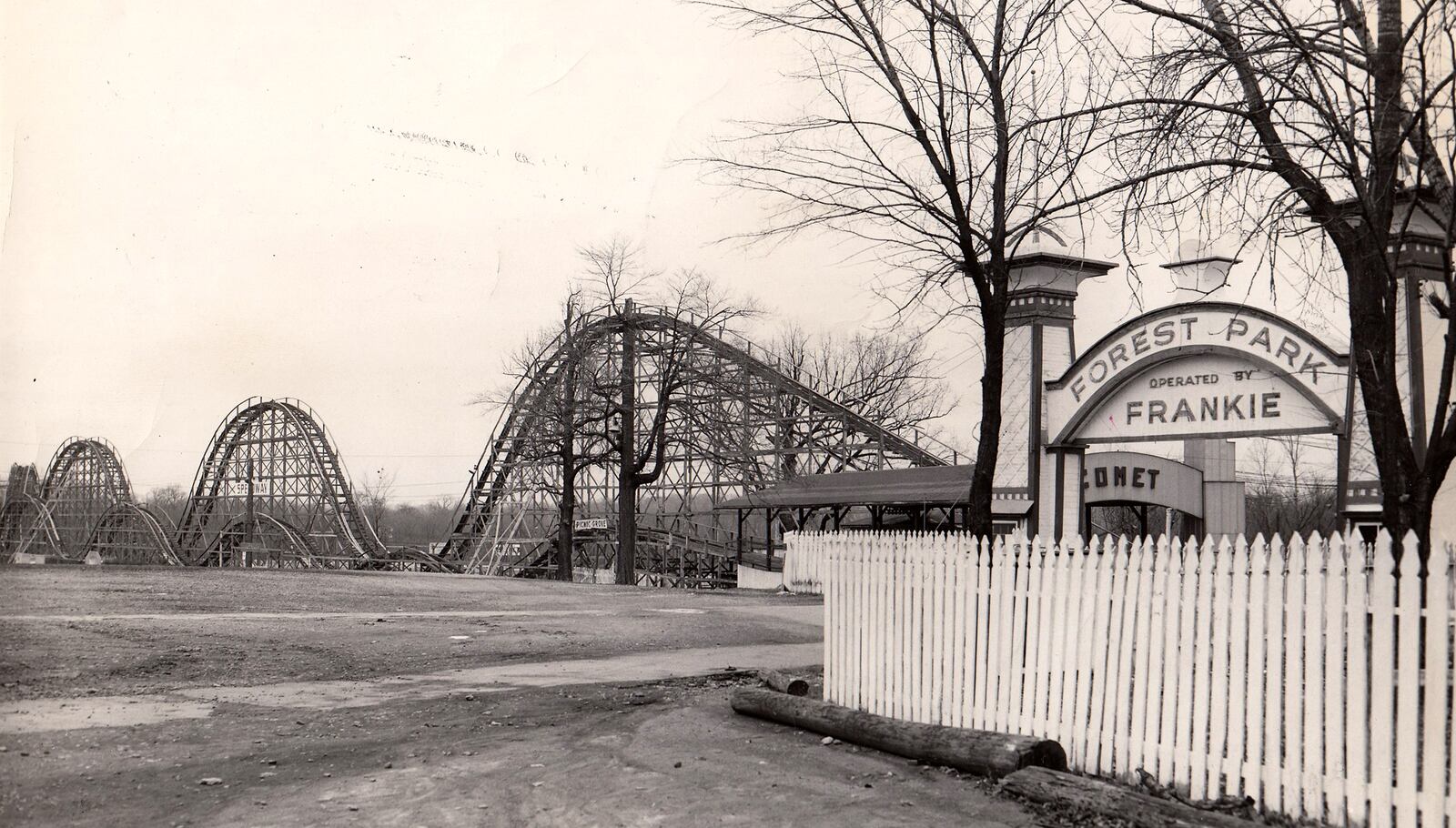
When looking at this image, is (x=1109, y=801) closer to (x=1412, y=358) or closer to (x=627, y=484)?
(x=1412, y=358)

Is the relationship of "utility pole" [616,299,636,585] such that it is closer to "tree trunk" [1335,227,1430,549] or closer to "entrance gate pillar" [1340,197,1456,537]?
"entrance gate pillar" [1340,197,1456,537]

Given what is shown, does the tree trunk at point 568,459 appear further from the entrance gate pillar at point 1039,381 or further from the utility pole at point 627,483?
the entrance gate pillar at point 1039,381

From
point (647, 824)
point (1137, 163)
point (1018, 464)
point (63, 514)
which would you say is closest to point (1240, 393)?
point (1018, 464)

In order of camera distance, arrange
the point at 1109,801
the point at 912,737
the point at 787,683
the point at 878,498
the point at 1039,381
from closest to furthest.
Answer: the point at 1109,801
the point at 912,737
the point at 787,683
the point at 1039,381
the point at 878,498

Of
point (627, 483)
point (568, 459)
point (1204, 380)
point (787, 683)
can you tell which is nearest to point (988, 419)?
point (787, 683)

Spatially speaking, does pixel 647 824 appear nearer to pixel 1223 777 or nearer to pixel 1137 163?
pixel 1223 777

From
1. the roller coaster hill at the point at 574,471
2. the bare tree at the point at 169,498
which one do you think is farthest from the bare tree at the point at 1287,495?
the bare tree at the point at 169,498

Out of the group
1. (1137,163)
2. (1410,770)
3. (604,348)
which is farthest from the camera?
(604,348)
